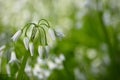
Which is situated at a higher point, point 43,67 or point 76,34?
point 76,34

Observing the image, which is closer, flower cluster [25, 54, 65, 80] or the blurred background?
flower cluster [25, 54, 65, 80]

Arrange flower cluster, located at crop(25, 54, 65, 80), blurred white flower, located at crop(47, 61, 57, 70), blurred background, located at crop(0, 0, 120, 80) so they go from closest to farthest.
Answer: flower cluster, located at crop(25, 54, 65, 80) → blurred white flower, located at crop(47, 61, 57, 70) → blurred background, located at crop(0, 0, 120, 80)

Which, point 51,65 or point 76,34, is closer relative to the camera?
point 51,65

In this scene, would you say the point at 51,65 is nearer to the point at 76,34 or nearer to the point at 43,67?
the point at 43,67

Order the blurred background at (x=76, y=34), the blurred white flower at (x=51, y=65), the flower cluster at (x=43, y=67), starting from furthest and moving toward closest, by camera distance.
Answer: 1. the blurred background at (x=76, y=34)
2. the blurred white flower at (x=51, y=65)
3. the flower cluster at (x=43, y=67)

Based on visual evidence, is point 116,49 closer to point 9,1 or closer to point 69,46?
point 69,46

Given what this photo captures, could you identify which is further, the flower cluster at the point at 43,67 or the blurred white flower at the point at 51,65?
the blurred white flower at the point at 51,65

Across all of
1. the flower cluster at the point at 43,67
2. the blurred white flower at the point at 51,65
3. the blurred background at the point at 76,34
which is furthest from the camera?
the blurred background at the point at 76,34

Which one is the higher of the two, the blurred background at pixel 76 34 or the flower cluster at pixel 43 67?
the blurred background at pixel 76 34

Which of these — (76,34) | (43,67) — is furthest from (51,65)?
(76,34)
